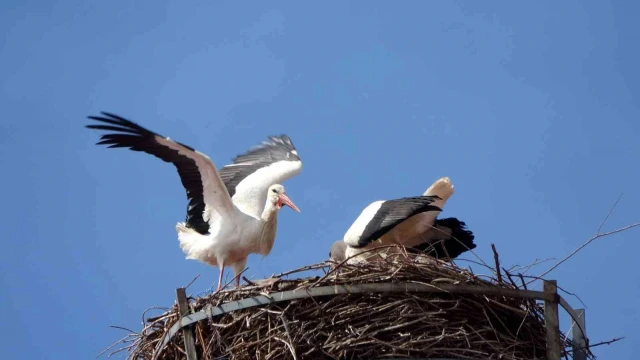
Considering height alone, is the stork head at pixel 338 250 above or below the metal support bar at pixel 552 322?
above

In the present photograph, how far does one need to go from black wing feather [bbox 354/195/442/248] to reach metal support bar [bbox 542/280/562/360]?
7.31 feet

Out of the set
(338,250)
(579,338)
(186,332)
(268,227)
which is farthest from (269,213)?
(579,338)

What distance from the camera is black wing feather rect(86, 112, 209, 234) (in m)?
10.2

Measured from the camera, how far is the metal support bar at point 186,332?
786 cm

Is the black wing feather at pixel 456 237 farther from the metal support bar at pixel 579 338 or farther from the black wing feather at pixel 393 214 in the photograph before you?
the metal support bar at pixel 579 338

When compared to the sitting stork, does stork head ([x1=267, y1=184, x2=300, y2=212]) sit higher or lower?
higher

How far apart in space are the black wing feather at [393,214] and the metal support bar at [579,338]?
215 cm

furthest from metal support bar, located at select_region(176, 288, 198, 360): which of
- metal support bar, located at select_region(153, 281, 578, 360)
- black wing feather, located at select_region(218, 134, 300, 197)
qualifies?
black wing feather, located at select_region(218, 134, 300, 197)

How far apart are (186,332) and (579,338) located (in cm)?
254

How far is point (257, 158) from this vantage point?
12.9 metres

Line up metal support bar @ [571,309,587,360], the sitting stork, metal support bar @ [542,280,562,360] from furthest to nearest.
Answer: the sitting stork, metal support bar @ [571,309,587,360], metal support bar @ [542,280,562,360]

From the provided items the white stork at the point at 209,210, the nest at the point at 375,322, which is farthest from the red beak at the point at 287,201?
the nest at the point at 375,322

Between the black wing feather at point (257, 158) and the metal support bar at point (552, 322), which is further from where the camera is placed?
the black wing feather at point (257, 158)

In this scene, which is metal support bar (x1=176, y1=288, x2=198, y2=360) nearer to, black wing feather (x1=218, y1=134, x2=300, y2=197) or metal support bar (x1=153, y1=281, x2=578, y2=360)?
metal support bar (x1=153, y1=281, x2=578, y2=360)
